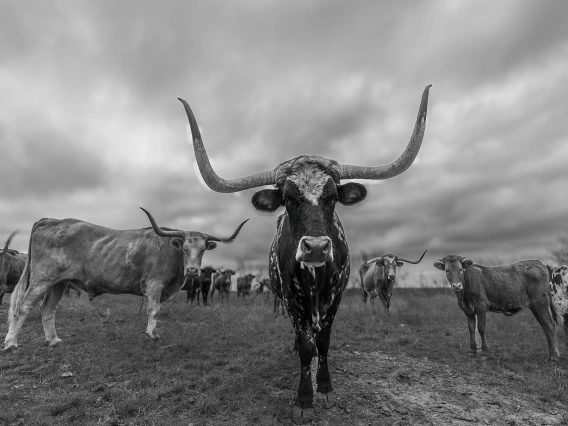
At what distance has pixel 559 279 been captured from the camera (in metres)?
9.10

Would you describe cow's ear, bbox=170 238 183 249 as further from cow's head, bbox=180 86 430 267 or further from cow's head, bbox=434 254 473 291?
cow's head, bbox=434 254 473 291

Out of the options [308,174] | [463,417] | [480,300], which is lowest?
[463,417]

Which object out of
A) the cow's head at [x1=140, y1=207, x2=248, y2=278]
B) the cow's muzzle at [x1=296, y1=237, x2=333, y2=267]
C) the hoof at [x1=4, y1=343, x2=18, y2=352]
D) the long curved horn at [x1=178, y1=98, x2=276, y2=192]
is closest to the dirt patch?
the cow's muzzle at [x1=296, y1=237, x2=333, y2=267]

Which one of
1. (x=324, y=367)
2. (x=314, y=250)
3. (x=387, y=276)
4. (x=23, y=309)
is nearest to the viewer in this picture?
(x=314, y=250)

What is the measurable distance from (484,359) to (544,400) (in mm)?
2352

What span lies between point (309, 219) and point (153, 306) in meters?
5.56

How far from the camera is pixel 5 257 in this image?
13.7 meters

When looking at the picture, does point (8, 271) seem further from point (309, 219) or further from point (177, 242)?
point (309, 219)

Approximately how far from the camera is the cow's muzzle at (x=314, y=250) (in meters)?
3.58

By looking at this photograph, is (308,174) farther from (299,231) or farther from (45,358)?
(45,358)

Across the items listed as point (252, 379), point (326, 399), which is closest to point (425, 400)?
point (326, 399)

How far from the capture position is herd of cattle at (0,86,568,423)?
4352 millimetres

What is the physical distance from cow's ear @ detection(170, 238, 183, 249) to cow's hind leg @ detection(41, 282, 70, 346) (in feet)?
8.48

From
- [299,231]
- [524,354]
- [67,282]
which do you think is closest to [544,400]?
[524,354]
